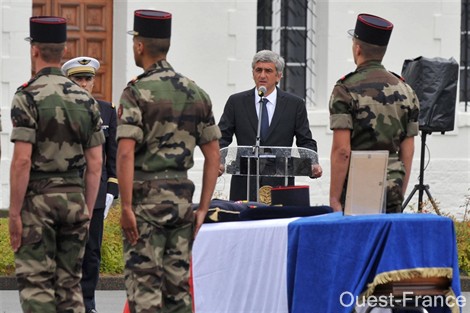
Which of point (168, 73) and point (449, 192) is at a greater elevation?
point (168, 73)

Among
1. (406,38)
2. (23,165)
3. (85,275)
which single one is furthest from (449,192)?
(23,165)

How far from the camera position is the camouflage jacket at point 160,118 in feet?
26.3

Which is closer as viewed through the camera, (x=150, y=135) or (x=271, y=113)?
(x=150, y=135)

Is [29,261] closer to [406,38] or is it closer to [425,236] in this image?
[425,236]

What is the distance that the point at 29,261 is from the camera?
8.15m

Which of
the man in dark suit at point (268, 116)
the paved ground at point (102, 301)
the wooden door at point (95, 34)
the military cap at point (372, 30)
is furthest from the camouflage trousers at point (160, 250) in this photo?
the wooden door at point (95, 34)

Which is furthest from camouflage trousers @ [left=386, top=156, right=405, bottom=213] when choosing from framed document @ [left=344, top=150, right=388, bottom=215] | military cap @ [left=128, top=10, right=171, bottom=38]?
military cap @ [left=128, top=10, right=171, bottom=38]

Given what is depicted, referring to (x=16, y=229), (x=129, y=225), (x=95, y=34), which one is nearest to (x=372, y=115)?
(x=129, y=225)

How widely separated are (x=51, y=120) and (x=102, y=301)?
4034 mm

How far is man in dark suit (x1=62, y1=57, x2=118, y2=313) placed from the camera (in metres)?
10.5

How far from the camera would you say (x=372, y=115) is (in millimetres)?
8992

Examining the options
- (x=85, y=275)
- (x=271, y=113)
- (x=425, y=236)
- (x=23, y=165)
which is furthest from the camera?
(x=271, y=113)

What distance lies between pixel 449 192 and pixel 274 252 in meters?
9.22

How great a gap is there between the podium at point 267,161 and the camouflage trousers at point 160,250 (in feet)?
8.11
